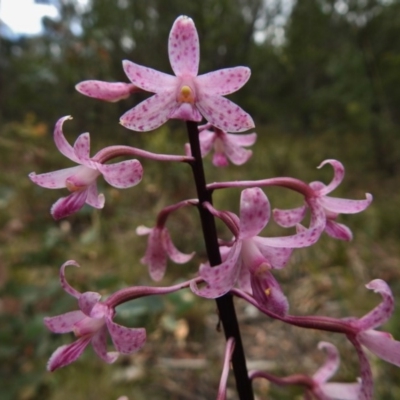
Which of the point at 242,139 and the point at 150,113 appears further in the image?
the point at 242,139

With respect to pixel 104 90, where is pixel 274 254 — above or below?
below

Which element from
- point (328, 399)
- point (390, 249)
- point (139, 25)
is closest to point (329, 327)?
point (328, 399)

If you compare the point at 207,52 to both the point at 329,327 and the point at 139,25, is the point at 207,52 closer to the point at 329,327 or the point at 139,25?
the point at 139,25

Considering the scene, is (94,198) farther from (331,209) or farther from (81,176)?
(331,209)

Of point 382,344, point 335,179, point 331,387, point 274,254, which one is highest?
point 335,179

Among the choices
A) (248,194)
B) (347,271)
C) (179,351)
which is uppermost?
(248,194)

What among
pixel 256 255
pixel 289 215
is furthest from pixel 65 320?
pixel 289 215
